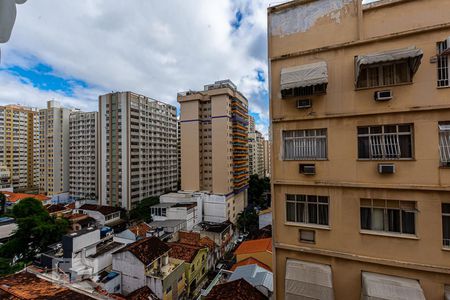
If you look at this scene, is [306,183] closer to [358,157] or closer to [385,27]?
[358,157]

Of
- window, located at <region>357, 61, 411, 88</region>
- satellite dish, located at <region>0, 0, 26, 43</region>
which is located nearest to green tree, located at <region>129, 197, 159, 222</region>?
window, located at <region>357, 61, 411, 88</region>

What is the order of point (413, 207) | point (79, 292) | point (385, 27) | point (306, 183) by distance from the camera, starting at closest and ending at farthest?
point (413, 207)
point (385, 27)
point (306, 183)
point (79, 292)

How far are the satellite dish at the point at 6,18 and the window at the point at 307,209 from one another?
20.6ft

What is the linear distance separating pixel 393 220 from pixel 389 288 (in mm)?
1515

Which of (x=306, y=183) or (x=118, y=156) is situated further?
(x=118, y=156)

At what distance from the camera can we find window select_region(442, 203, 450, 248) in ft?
16.0

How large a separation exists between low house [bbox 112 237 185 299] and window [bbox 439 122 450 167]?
47.2ft

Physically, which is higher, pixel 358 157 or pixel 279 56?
pixel 279 56

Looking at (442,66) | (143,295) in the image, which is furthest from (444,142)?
(143,295)

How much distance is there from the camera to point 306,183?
599cm

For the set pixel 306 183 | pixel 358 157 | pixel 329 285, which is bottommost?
pixel 329 285

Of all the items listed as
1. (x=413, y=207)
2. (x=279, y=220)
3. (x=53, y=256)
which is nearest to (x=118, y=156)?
(x=53, y=256)

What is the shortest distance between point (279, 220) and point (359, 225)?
1990 millimetres

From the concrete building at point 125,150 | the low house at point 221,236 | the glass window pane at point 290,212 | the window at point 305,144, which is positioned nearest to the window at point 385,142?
the window at point 305,144
